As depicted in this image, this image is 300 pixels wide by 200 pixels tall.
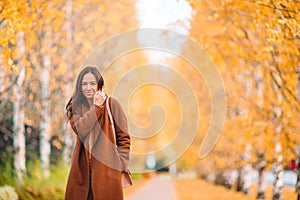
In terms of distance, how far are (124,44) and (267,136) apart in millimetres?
10272

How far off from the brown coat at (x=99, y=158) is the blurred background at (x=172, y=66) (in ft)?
10.6

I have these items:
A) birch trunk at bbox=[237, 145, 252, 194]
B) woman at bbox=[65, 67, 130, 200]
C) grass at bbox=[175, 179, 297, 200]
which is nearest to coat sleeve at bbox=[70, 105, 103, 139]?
woman at bbox=[65, 67, 130, 200]

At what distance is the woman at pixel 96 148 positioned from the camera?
243 inches

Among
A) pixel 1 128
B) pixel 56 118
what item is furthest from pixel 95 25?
pixel 1 128

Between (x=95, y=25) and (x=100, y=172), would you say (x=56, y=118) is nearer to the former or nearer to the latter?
(x=95, y=25)

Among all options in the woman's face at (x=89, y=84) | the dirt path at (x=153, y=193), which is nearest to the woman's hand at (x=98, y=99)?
the woman's face at (x=89, y=84)

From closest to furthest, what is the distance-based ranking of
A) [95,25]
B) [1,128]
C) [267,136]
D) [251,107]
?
1. [267,136]
2. [251,107]
3. [1,128]
4. [95,25]

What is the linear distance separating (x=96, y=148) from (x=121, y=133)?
28 cm

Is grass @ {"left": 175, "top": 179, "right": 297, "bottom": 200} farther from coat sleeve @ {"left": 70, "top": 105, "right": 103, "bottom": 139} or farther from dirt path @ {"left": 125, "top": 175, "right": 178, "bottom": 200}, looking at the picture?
coat sleeve @ {"left": 70, "top": 105, "right": 103, "bottom": 139}

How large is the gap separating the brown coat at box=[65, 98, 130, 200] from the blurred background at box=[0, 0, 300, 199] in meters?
3.23

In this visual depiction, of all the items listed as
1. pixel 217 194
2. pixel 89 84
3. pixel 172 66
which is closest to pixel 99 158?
pixel 89 84

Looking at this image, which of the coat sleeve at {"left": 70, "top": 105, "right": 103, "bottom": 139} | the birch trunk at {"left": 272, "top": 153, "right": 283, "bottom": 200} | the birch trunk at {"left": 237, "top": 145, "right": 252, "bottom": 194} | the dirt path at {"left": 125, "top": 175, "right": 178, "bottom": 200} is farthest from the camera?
the birch trunk at {"left": 237, "top": 145, "right": 252, "bottom": 194}

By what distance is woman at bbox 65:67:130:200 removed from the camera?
20.2 feet

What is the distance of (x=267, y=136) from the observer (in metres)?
14.9
